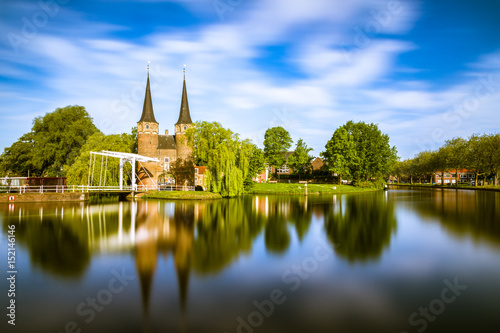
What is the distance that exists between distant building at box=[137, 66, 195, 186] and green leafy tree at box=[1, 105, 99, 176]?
7.19 meters

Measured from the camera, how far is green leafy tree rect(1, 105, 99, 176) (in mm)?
41844

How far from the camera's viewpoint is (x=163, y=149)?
50000 millimetres

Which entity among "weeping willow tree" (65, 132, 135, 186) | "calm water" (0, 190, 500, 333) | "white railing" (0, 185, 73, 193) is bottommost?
"calm water" (0, 190, 500, 333)

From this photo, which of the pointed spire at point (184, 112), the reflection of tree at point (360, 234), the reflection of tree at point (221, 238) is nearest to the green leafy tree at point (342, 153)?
the pointed spire at point (184, 112)

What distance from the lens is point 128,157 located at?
117 ft

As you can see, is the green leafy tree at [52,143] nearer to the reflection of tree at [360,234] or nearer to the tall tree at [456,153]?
the reflection of tree at [360,234]

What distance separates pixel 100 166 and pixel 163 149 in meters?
14.1

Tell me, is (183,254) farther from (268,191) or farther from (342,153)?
(342,153)

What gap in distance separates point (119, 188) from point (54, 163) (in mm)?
14560

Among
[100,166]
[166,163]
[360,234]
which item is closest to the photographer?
[360,234]

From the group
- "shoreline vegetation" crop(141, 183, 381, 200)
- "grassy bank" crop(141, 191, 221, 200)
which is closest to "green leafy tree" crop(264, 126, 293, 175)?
"shoreline vegetation" crop(141, 183, 381, 200)

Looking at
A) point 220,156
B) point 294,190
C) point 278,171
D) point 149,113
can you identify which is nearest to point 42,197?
point 220,156

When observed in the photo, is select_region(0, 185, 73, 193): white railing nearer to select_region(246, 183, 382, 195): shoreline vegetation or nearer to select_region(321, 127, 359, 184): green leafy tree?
select_region(246, 183, 382, 195): shoreline vegetation

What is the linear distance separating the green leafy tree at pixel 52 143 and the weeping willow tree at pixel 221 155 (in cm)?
1631
